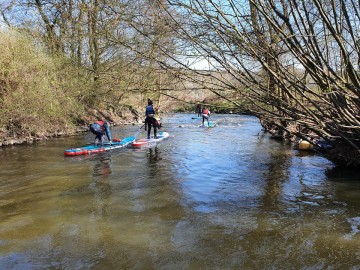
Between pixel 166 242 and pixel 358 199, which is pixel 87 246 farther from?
pixel 358 199

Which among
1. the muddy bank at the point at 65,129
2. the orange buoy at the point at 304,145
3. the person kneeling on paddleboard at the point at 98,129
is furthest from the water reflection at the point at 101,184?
the orange buoy at the point at 304,145

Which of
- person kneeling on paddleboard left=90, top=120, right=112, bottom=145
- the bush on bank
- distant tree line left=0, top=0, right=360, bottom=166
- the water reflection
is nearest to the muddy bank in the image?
the bush on bank

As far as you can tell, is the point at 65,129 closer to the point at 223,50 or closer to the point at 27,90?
the point at 27,90

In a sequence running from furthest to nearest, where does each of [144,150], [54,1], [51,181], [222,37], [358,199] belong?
1. [54,1]
2. [144,150]
3. [51,181]
4. [358,199]
5. [222,37]

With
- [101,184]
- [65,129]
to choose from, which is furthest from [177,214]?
[65,129]

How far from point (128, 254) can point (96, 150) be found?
804 centimetres

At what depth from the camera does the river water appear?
4.32 meters

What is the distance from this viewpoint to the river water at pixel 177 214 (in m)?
4.32

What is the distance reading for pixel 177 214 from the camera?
5.87 meters

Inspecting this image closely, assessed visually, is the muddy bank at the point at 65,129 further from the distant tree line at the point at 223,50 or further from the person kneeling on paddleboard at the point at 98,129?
the distant tree line at the point at 223,50

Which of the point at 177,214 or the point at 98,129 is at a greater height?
the point at 98,129

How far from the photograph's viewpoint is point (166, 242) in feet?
15.5

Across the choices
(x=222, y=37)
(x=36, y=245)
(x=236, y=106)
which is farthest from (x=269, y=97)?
(x=36, y=245)

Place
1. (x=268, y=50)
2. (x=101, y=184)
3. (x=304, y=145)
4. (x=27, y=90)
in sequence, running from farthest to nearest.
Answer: (x=27, y=90) → (x=304, y=145) → (x=101, y=184) → (x=268, y=50)
